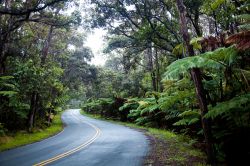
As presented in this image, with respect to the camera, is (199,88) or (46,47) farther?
(46,47)

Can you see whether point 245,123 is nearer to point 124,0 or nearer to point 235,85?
point 235,85

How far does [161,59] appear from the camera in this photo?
28.7 metres

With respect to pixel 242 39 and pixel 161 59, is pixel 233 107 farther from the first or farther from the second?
pixel 161 59

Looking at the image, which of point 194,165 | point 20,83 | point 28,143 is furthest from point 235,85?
point 20,83

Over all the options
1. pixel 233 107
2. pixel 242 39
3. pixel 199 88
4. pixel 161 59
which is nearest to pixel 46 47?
pixel 161 59

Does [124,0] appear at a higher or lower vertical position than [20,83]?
higher

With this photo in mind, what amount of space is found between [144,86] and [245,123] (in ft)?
96.9

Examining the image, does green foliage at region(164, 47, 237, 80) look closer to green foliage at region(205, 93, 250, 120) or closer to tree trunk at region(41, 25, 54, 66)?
green foliage at region(205, 93, 250, 120)

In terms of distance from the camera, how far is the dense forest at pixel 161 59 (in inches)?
366

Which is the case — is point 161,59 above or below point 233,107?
above

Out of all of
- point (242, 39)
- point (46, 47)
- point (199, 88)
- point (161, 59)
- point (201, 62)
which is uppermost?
point (46, 47)

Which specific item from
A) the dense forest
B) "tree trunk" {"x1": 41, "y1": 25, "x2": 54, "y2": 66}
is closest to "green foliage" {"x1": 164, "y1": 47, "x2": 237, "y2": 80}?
the dense forest

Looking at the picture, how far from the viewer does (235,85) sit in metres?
10.3

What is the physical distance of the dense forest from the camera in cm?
929
